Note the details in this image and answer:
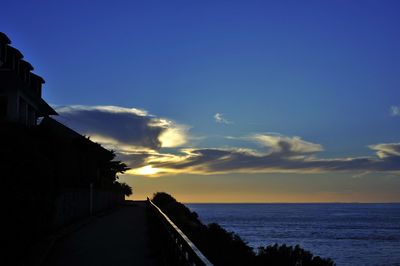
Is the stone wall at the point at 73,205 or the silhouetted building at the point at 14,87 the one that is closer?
the stone wall at the point at 73,205

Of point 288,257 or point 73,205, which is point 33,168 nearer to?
point 288,257

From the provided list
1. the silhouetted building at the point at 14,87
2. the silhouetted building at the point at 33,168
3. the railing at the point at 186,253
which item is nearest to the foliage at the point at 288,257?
the silhouetted building at the point at 33,168

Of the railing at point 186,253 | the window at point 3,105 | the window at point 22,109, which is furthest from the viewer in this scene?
the window at point 22,109

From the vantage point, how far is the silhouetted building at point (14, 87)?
34.3 meters

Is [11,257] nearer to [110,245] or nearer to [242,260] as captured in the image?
[110,245]

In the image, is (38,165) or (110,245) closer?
(38,165)

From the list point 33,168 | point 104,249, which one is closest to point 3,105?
point 104,249

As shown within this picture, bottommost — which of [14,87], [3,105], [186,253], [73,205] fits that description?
[186,253]

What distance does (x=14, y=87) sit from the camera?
3562 centimetres

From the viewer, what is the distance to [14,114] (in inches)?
1383

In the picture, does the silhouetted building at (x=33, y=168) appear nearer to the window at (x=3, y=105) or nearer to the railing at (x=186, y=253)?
the window at (x=3, y=105)

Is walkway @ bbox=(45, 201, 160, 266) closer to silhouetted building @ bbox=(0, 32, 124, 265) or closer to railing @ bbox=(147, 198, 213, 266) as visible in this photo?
silhouetted building @ bbox=(0, 32, 124, 265)

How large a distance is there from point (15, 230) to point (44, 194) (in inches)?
104

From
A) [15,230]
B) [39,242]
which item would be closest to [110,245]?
[39,242]
